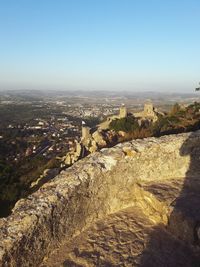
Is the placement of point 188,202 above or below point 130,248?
above

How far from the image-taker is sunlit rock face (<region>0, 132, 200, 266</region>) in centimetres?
489

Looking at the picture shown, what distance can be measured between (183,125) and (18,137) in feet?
174

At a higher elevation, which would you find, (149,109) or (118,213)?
(118,213)

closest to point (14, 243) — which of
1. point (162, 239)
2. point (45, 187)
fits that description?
point (45, 187)

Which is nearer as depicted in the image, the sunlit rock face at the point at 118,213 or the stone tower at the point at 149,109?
the sunlit rock face at the point at 118,213

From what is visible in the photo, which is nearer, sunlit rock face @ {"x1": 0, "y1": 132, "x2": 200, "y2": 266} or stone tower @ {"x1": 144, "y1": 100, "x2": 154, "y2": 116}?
sunlit rock face @ {"x1": 0, "y1": 132, "x2": 200, "y2": 266}

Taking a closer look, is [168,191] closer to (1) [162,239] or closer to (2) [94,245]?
(1) [162,239]

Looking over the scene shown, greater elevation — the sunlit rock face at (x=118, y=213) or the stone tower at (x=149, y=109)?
the sunlit rock face at (x=118, y=213)

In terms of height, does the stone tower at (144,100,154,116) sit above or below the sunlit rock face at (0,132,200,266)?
below

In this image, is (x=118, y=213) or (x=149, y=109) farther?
(x=149, y=109)

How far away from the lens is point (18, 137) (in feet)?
202

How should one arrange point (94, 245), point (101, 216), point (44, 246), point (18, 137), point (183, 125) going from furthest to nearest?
1. point (18, 137)
2. point (183, 125)
3. point (101, 216)
4. point (94, 245)
5. point (44, 246)

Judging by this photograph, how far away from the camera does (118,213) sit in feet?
21.4

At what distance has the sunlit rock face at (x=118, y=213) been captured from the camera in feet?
16.1
